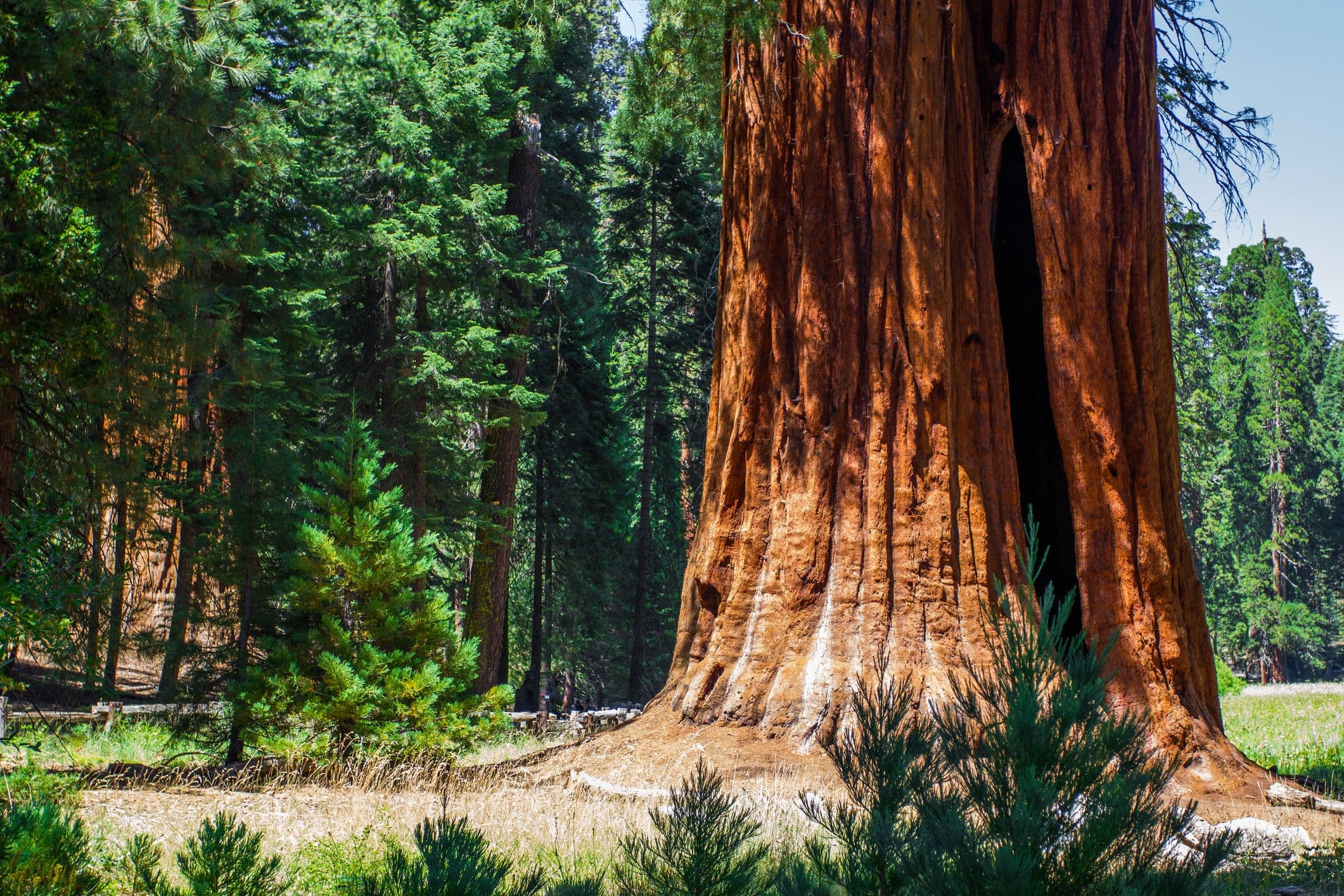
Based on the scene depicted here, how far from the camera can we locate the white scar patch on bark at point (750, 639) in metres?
7.20

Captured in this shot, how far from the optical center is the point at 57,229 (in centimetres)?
787

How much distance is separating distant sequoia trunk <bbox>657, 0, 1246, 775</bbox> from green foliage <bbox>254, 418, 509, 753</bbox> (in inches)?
75.3

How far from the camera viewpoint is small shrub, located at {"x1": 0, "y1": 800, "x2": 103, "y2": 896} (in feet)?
11.7

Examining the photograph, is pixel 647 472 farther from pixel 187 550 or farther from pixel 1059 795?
pixel 1059 795

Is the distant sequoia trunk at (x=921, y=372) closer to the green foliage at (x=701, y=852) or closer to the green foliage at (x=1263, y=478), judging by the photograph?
the green foliage at (x=701, y=852)

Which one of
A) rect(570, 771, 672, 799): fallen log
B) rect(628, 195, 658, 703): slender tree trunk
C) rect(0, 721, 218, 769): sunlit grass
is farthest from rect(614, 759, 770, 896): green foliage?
rect(628, 195, 658, 703): slender tree trunk

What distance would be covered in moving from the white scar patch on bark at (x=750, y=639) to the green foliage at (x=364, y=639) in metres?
2.33

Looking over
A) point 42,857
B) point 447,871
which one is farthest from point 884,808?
point 42,857

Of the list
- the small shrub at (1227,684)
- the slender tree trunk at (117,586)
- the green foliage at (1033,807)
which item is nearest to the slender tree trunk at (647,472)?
the small shrub at (1227,684)

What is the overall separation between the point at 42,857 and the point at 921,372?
5704 mm

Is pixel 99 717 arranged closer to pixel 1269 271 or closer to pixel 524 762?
pixel 524 762

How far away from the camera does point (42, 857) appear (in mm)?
3684

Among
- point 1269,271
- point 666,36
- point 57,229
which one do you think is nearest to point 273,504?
point 57,229

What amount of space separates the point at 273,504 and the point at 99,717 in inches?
276
